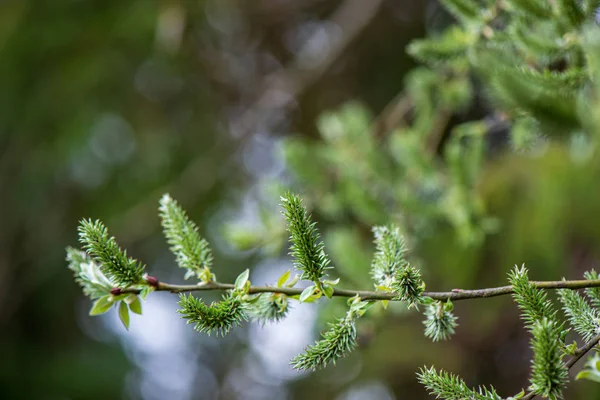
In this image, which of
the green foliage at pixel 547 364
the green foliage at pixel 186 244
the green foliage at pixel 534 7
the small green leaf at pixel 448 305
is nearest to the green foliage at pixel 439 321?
the small green leaf at pixel 448 305

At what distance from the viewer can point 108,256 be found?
0.51m

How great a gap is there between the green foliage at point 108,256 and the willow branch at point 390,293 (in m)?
0.01

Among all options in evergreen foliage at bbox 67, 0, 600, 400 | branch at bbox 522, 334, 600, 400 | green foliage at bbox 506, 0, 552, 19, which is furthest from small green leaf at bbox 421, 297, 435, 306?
green foliage at bbox 506, 0, 552, 19

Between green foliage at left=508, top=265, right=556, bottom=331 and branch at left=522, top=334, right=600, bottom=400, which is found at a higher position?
green foliage at left=508, top=265, right=556, bottom=331

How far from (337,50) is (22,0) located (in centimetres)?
117

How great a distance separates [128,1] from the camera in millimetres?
2043

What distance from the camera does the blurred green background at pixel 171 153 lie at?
1.93 m

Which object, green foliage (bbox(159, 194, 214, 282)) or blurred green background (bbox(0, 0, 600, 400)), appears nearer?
green foliage (bbox(159, 194, 214, 282))

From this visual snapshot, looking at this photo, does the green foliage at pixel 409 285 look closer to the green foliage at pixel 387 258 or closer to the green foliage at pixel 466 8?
the green foliage at pixel 387 258

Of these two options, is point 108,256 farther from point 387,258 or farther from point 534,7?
point 534,7

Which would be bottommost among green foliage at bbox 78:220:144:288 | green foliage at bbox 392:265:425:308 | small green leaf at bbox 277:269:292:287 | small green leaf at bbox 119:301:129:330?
green foliage at bbox 392:265:425:308

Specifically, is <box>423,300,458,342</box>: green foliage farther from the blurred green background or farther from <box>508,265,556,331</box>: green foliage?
the blurred green background

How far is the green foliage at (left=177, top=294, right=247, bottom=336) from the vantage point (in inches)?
19.1

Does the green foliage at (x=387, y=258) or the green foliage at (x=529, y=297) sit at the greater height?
the green foliage at (x=387, y=258)
